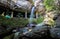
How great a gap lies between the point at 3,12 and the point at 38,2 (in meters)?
4.06

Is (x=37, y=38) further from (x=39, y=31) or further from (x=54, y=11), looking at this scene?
(x=54, y=11)

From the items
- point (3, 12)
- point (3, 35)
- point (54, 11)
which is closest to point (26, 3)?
point (3, 12)

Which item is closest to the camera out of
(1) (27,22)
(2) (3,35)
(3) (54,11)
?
(2) (3,35)

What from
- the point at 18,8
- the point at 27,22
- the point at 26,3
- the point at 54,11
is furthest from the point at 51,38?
the point at 26,3

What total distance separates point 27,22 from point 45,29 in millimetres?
5675

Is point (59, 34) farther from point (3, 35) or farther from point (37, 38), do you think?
point (3, 35)

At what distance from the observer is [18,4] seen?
46.3 feet

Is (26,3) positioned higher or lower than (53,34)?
higher

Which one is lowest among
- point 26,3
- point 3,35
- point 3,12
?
point 3,35

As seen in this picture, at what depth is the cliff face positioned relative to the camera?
1251 centimetres

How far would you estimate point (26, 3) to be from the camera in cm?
1523

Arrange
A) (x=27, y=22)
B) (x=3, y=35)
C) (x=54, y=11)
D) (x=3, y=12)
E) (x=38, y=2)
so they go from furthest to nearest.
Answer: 1. (x=38, y=2)
2. (x=3, y=12)
3. (x=27, y=22)
4. (x=54, y=11)
5. (x=3, y=35)

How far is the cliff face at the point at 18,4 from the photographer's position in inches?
493

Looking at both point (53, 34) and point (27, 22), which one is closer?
point (53, 34)
